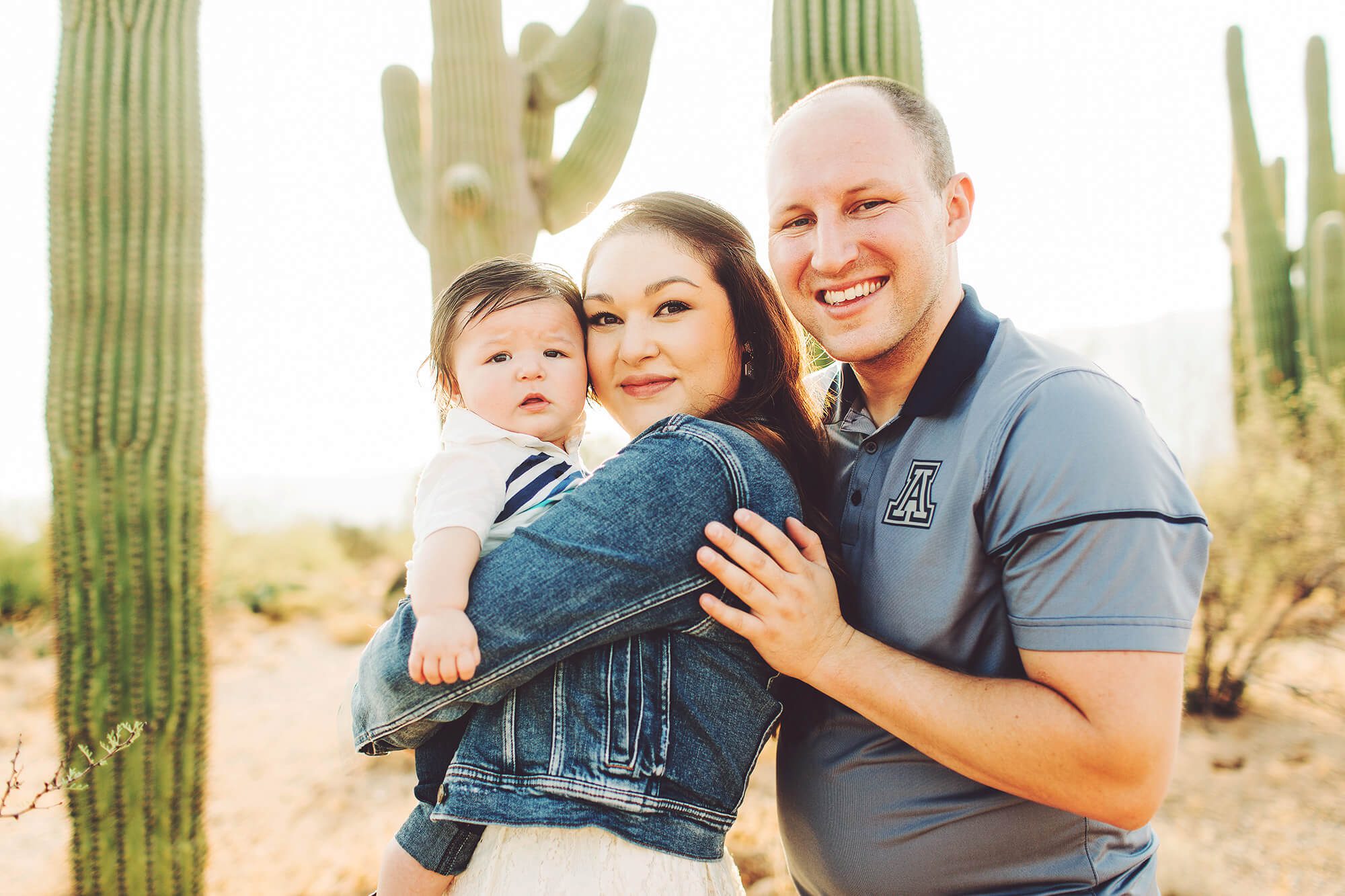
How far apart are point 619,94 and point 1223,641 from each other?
22.5ft

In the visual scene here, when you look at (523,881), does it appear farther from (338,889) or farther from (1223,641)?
(1223,641)

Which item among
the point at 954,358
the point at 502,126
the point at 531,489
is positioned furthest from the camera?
the point at 502,126

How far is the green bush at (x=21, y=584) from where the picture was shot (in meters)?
9.65

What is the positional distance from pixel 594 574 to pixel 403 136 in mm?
6842

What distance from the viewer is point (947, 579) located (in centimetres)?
140

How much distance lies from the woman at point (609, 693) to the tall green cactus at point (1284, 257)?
1041cm

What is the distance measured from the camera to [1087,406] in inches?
51.5

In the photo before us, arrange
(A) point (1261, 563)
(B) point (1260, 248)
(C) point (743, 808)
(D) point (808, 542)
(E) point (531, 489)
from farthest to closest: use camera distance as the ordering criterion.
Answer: (B) point (1260, 248) < (A) point (1261, 563) < (C) point (743, 808) < (E) point (531, 489) < (D) point (808, 542)

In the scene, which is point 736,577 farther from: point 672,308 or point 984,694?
point 672,308

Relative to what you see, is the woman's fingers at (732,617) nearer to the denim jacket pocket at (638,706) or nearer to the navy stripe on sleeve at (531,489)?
the denim jacket pocket at (638,706)

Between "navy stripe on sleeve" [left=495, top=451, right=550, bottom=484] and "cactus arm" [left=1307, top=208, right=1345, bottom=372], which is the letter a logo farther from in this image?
"cactus arm" [left=1307, top=208, right=1345, bottom=372]

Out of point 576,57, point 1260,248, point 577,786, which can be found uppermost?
point 576,57

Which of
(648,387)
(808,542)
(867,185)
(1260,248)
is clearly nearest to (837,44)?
(867,185)

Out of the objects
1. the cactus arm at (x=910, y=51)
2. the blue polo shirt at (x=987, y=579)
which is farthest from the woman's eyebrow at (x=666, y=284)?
the cactus arm at (x=910, y=51)
